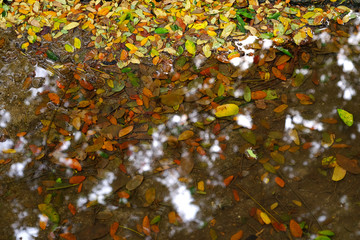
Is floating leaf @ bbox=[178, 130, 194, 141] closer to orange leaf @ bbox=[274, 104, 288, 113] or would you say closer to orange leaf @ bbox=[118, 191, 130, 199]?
orange leaf @ bbox=[118, 191, 130, 199]

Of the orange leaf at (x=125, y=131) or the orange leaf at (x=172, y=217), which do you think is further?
the orange leaf at (x=125, y=131)

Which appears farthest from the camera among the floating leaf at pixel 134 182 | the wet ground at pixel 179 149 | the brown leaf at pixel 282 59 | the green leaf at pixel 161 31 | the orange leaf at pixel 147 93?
the green leaf at pixel 161 31

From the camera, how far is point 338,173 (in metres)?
1.74

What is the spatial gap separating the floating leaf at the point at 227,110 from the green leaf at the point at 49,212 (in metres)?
1.22

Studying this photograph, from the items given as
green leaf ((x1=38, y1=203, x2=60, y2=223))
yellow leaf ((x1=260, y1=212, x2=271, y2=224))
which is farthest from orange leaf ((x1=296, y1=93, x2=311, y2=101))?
green leaf ((x1=38, y1=203, x2=60, y2=223))

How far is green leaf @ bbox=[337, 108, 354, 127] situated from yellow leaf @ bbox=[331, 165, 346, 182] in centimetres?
34

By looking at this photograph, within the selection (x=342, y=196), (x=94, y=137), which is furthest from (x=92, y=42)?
(x=342, y=196)

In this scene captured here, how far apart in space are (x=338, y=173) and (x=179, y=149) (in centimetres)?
99

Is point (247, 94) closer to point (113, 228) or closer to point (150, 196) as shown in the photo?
point (150, 196)

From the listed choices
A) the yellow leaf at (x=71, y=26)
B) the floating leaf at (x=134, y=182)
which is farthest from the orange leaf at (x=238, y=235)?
the yellow leaf at (x=71, y=26)

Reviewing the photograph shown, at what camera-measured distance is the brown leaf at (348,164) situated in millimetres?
1737

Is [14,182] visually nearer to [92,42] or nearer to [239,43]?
[92,42]

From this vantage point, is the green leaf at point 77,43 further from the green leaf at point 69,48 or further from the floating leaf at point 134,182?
the floating leaf at point 134,182

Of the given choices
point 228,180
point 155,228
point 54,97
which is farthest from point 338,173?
point 54,97
